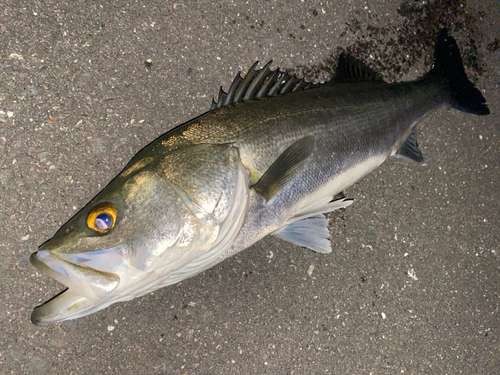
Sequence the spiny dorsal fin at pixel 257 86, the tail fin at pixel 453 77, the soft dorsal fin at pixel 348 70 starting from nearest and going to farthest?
1. the spiny dorsal fin at pixel 257 86
2. the soft dorsal fin at pixel 348 70
3. the tail fin at pixel 453 77

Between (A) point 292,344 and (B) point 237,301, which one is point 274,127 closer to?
(B) point 237,301

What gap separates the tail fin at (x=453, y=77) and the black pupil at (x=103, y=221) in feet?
9.55

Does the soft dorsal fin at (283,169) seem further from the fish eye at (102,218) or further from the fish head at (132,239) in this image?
the fish eye at (102,218)

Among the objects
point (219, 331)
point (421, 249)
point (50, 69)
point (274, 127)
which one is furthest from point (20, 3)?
point (421, 249)

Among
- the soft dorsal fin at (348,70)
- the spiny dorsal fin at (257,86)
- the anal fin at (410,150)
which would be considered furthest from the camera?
the anal fin at (410,150)

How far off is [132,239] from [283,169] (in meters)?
0.94

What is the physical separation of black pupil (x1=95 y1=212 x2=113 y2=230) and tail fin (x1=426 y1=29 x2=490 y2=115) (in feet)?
9.55

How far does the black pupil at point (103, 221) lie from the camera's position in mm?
1653

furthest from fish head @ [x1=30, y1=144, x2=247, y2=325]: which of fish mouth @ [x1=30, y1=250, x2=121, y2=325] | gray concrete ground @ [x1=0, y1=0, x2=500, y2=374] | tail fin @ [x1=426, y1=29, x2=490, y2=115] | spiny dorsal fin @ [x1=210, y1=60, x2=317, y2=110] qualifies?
tail fin @ [x1=426, y1=29, x2=490, y2=115]

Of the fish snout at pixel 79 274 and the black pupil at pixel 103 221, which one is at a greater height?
the black pupil at pixel 103 221

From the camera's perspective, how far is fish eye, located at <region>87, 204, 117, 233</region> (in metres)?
1.65

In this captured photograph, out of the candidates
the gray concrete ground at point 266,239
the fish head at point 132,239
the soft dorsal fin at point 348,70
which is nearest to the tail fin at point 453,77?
the gray concrete ground at point 266,239

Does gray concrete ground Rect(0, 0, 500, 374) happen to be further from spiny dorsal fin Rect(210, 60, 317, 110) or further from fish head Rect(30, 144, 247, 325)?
fish head Rect(30, 144, 247, 325)

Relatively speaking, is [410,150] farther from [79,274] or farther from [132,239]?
[79,274]
